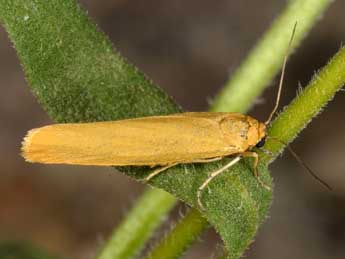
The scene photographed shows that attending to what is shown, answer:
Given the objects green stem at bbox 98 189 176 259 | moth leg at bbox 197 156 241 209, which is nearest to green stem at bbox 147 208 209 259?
moth leg at bbox 197 156 241 209

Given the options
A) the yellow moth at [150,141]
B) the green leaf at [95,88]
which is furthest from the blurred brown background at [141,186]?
the green leaf at [95,88]

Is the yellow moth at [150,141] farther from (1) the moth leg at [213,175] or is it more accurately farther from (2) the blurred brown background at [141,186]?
(2) the blurred brown background at [141,186]

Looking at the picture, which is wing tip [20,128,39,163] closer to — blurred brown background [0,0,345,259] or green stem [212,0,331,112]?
green stem [212,0,331,112]

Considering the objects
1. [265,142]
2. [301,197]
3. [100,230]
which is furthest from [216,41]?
[265,142]

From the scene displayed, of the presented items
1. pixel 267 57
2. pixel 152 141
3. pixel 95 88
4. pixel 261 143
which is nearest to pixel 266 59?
pixel 267 57

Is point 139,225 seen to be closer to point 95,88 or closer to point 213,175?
point 213,175
